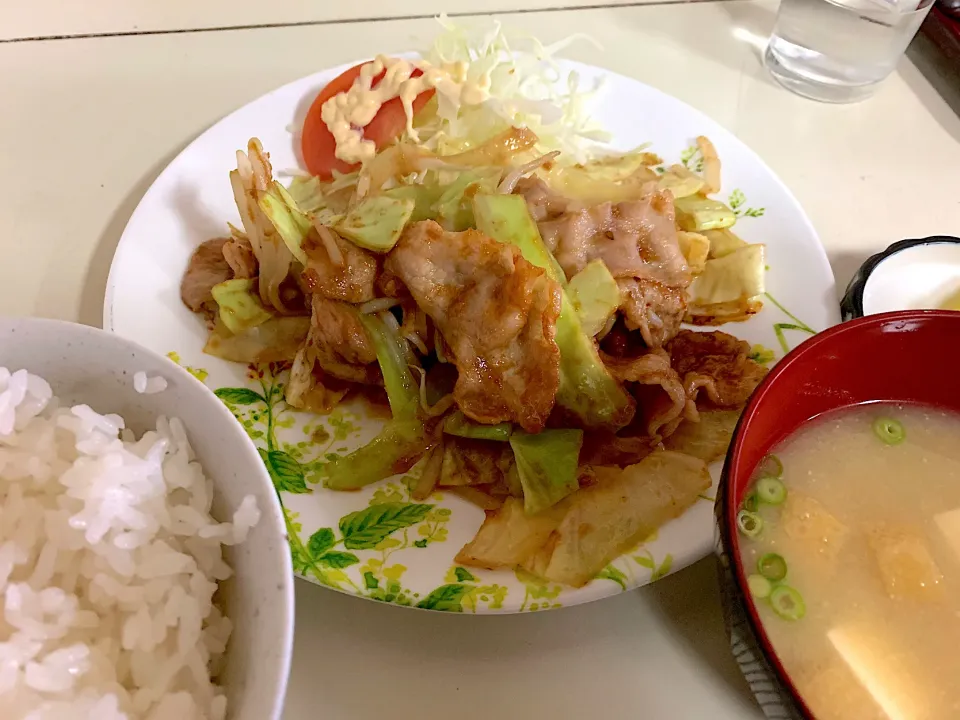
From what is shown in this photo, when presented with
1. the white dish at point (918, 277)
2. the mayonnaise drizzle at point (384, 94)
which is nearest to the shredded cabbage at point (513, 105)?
the mayonnaise drizzle at point (384, 94)

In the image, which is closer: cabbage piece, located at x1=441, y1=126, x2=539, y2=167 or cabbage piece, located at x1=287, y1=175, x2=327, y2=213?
cabbage piece, located at x1=441, y1=126, x2=539, y2=167

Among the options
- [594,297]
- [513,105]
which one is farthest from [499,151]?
[594,297]

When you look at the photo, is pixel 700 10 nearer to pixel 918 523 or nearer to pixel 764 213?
pixel 764 213

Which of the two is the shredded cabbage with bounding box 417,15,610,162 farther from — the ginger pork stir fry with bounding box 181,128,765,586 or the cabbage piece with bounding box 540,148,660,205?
the ginger pork stir fry with bounding box 181,128,765,586

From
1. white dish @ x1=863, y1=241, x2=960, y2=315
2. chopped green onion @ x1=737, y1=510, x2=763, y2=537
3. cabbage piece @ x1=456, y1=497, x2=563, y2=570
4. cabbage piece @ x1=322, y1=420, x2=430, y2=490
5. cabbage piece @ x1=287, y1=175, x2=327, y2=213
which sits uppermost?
white dish @ x1=863, y1=241, x2=960, y2=315

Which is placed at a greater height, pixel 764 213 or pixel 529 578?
pixel 764 213

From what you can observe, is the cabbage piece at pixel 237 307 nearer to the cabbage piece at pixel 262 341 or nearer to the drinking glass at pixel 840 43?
the cabbage piece at pixel 262 341

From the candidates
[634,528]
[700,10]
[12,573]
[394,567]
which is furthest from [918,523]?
[700,10]

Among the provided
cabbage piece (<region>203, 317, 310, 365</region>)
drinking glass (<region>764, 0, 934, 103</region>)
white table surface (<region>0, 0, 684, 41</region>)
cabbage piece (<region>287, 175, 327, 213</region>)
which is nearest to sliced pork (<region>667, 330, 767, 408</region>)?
cabbage piece (<region>203, 317, 310, 365</region>)
